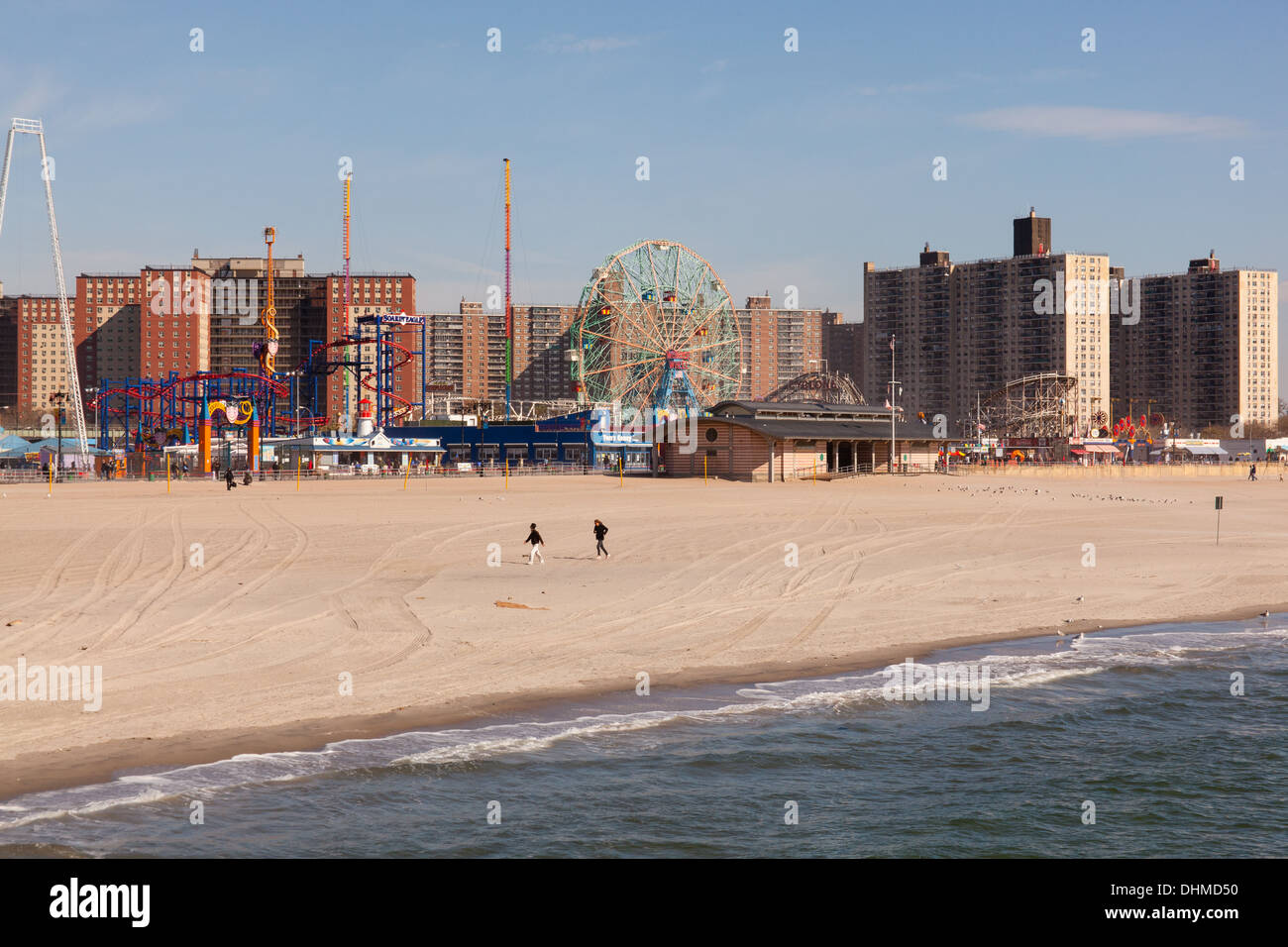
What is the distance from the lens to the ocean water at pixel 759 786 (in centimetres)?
1203

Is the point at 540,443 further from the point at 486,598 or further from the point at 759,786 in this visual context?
the point at 759,786

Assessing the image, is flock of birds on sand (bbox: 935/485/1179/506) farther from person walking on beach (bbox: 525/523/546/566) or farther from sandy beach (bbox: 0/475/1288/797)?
person walking on beach (bbox: 525/523/546/566)

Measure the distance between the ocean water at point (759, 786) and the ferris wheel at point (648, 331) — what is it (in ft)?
293

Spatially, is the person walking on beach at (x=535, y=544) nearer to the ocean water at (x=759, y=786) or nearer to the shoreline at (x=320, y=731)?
the shoreline at (x=320, y=731)

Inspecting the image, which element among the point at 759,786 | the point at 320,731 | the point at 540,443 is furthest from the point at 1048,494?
the point at 540,443

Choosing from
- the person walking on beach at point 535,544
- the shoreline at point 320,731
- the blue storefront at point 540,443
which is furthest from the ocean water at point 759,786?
the blue storefront at point 540,443

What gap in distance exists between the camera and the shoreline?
1309 cm

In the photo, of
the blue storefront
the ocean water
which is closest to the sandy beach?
the ocean water

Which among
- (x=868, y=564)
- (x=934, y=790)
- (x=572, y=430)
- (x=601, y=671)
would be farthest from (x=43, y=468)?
(x=934, y=790)

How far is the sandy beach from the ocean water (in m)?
1.15

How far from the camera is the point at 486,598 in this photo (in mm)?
24797

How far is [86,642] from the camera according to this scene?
19.2 metres
